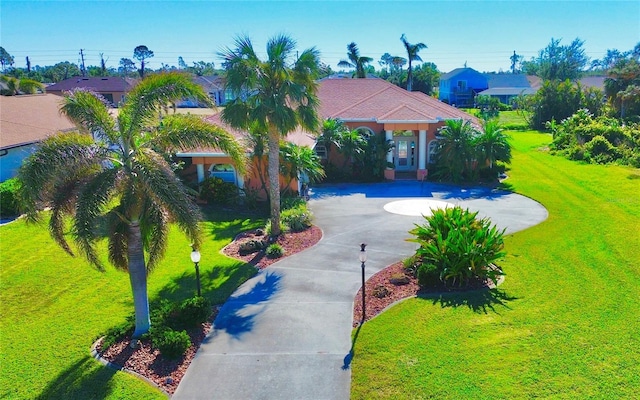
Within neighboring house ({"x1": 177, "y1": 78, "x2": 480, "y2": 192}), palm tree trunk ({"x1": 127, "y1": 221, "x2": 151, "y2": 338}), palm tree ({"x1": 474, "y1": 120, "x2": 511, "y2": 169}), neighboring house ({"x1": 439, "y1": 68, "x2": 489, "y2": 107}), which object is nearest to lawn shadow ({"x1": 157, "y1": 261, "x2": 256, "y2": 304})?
palm tree trunk ({"x1": 127, "y1": 221, "x2": 151, "y2": 338})

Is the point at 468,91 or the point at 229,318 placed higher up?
the point at 468,91

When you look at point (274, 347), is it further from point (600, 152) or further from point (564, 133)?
point (564, 133)

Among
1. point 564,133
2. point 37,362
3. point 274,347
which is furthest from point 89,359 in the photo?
point 564,133

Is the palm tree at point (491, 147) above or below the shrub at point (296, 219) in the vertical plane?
above

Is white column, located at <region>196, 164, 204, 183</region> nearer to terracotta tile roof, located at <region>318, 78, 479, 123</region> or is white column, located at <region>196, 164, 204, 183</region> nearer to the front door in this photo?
terracotta tile roof, located at <region>318, 78, 479, 123</region>

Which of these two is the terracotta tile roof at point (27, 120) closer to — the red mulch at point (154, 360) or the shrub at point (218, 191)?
the shrub at point (218, 191)

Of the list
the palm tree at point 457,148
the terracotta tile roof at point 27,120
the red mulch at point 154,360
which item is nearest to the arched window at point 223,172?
the terracotta tile roof at point 27,120
